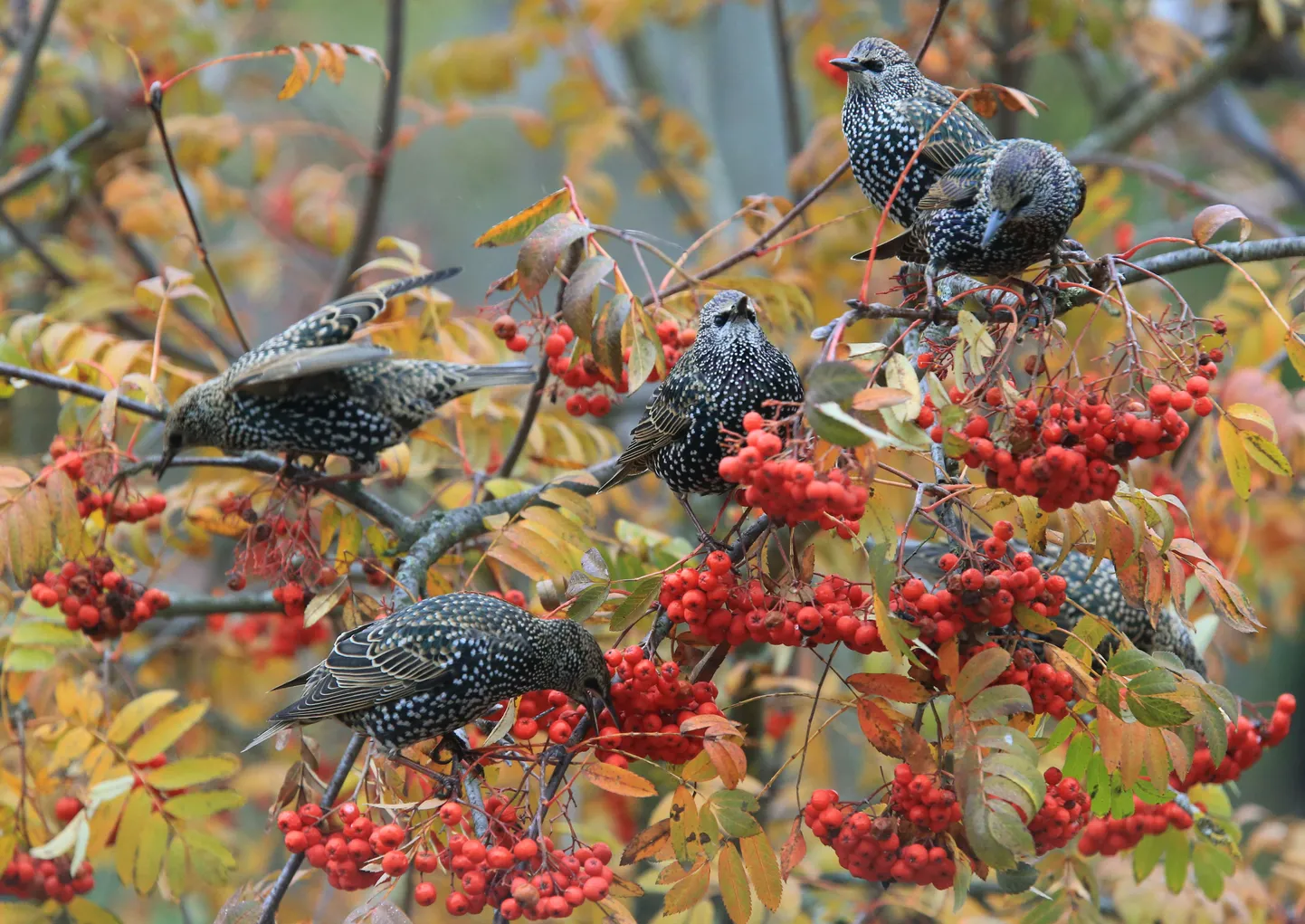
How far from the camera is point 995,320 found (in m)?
2.67

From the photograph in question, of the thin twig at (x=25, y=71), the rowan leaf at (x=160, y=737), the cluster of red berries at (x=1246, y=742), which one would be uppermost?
the thin twig at (x=25, y=71)

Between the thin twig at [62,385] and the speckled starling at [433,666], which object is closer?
the speckled starling at [433,666]

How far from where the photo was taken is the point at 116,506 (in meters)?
3.40

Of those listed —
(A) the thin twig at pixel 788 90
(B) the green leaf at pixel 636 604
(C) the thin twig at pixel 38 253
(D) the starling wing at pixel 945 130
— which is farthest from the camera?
(A) the thin twig at pixel 788 90

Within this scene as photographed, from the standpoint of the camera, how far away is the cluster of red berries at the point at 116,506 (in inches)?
131

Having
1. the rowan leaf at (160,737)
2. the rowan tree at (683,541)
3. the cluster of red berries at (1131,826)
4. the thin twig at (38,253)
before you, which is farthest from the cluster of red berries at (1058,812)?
the thin twig at (38,253)

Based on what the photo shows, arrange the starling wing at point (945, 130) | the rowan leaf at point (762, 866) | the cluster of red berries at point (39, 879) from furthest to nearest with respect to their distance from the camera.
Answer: the cluster of red berries at point (39, 879) < the starling wing at point (945, 130) < the rowan leaf at point (762, 866)

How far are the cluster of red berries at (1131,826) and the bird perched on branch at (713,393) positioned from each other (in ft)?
4.37

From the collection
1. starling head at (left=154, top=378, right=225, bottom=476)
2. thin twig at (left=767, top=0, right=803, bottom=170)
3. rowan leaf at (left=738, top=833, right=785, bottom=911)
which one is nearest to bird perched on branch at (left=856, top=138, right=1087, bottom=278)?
rowan leaf at (left=738, top=833, right=785, bottom=911)

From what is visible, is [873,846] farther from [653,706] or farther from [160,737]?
[160,737]

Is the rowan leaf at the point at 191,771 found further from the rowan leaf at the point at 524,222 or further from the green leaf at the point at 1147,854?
the green leaf at the point at 1147,854

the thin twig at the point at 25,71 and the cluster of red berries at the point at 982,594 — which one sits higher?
the thin twig at the point at 25,71

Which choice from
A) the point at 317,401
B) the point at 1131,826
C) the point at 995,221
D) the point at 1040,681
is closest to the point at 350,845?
the point at 1040,681

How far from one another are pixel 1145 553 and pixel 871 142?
119 cm
